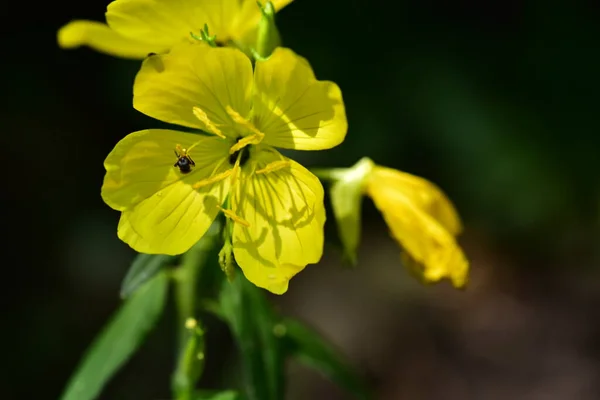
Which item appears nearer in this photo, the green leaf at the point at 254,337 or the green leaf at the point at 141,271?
the green leaf at the point at 141,271

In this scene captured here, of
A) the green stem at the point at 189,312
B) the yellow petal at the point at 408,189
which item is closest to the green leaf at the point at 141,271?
the green stem at the point at 189,312

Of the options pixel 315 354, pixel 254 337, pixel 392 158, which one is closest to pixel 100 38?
pixel 254 337

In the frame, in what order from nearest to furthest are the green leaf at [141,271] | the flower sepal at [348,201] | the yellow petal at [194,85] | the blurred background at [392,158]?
the yellow petal at [194,85] → the green leaf at [141,271] → the flower sepal at [348,201] → the blurred background at [392,158]

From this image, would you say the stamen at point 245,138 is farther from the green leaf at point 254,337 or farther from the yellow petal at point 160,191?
the green leaf at point 254,337

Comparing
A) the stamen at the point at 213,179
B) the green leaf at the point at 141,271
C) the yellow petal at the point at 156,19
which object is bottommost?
the green leaf at the point at 141,271

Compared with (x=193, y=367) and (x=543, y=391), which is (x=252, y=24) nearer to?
(x=193, y=367)

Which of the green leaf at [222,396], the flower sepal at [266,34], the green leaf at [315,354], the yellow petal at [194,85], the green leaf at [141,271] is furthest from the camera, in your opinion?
the green leaf at [315,354]
